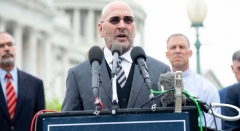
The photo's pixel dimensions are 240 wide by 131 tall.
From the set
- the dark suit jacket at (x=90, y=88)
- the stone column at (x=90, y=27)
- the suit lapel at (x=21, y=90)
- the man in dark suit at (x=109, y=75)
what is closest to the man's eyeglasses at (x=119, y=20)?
the man in dark suit at (x=109, y=75)

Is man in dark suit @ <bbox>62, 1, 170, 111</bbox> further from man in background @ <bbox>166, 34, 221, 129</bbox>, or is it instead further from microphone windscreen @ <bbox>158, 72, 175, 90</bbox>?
man in background @ <bbox>166, 34, 221, 129</bbox>

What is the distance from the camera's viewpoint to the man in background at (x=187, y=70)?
464 inches

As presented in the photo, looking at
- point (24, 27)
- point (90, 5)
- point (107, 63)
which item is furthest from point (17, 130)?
point (90, 5)

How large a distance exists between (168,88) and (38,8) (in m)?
76.9

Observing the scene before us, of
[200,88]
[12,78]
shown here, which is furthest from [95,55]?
[12,78]

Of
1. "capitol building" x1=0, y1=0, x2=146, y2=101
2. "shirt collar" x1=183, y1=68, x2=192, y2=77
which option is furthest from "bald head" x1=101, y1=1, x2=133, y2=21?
"capitol building" x1=0, y1=0, x2=146, y2=101

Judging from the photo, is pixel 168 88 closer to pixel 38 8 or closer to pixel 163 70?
pixel 163 70

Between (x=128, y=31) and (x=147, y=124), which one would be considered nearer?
(x=147, y=124)

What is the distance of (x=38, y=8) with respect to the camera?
83.8 meters

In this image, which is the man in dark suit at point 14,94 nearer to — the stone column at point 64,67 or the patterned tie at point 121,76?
the patterned tie at point 121,76

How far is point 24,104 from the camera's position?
1308 centimetres

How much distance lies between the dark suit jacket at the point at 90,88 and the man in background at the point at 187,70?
127 inches

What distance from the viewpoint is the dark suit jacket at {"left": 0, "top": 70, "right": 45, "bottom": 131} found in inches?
510

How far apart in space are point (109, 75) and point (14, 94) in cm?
489
